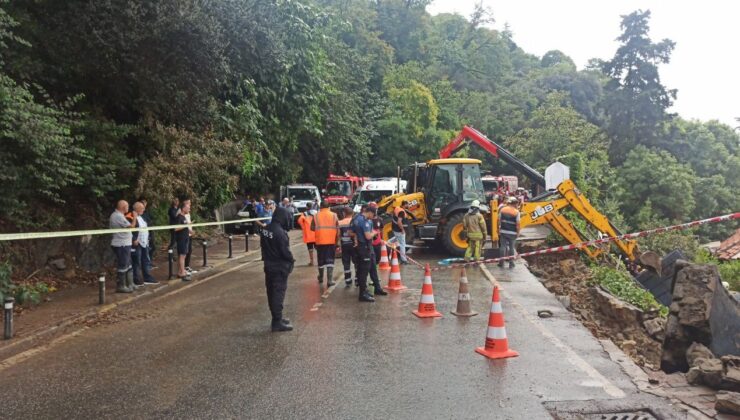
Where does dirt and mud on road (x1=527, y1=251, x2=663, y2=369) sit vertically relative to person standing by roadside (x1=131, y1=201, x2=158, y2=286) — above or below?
below

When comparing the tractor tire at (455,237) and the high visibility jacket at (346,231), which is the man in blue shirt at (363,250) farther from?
the tractor tire at (455,237)

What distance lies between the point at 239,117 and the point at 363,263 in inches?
366

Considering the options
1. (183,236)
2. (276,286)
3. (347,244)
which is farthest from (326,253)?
(276,286)

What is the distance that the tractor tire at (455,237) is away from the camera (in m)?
15.9

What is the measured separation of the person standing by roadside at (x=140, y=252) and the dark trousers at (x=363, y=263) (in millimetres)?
4520

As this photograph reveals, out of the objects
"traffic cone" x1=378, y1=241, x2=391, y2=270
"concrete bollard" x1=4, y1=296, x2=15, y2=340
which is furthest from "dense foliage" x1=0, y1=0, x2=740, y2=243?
"traffic cone" x1=378, y1=241, x2=391, y2=270

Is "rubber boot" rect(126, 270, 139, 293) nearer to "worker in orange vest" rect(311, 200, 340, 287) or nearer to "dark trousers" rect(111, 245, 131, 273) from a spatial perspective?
"dark trousers" rect(111, 245, 131, 273)

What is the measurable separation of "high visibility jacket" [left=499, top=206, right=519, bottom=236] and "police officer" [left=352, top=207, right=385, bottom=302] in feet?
16.0

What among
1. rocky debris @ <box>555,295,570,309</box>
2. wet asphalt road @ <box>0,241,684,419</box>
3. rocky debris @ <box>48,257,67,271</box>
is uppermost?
rocky debris @ <box>48,257,67,271</box>

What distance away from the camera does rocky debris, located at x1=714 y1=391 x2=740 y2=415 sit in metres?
4.80

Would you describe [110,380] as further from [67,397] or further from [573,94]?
[573,94]

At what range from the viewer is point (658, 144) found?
135 feet

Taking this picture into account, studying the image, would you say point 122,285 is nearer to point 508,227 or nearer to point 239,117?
point 239,117

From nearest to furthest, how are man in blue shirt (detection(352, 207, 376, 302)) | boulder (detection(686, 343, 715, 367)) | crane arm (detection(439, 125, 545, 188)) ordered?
boulder (detection(686, 343, 715, 367)) → man in blue shirt (detection(352, 207, 376, 302)) → crane arm (detection(439, 125, 545, 188))
